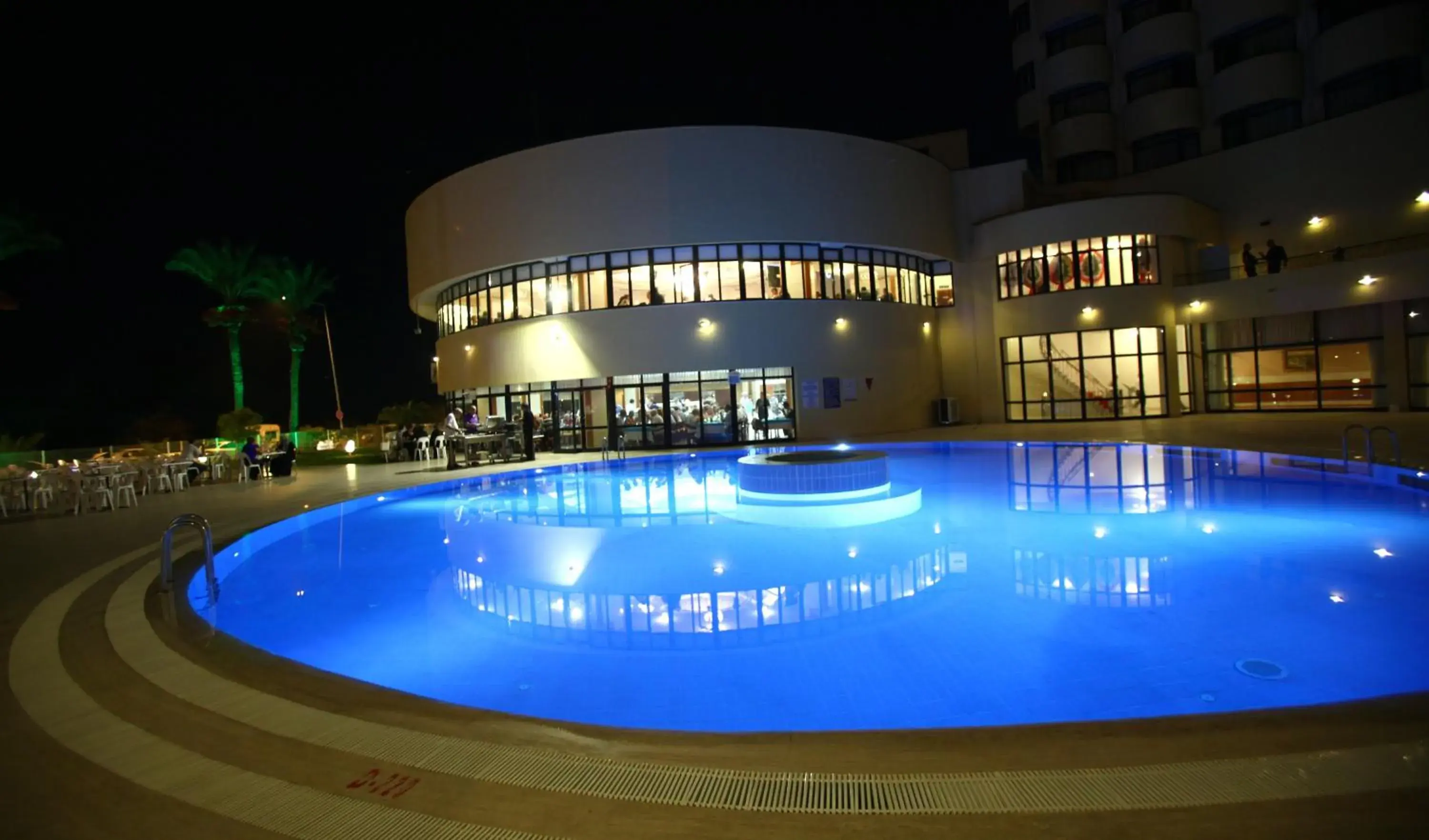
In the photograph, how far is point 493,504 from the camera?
13859 millimetres

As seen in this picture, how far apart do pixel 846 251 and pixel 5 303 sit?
29.0 m

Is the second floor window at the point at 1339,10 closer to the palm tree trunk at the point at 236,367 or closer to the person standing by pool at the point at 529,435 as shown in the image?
the person standing by pool at the point at 529,435

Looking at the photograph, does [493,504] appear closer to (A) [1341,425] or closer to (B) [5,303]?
(A) [1341,425]

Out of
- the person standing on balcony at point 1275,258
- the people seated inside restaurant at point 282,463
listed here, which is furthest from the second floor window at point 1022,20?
the people seated inside restaurant at point 282,463

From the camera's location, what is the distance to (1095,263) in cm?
2605

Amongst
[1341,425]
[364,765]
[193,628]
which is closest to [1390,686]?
[364,765]

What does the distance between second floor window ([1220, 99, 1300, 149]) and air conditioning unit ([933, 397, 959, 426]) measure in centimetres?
1378

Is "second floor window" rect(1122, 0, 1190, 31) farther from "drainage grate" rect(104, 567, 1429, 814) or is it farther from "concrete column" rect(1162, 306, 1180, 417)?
"drainage grate" rect(104, 567, 1429, 814)

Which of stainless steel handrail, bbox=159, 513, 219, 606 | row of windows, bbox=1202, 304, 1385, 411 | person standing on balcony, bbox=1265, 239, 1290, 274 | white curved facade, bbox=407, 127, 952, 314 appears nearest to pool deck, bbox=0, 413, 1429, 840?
stainless steel handrail, bbox=159, 513, 219, 606

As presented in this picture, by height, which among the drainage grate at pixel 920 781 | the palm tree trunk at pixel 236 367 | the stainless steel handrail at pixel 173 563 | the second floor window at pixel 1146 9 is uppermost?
the second floor window at pixel 1146 9

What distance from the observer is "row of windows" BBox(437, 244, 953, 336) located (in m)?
23.2

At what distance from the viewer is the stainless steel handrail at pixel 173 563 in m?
6.69

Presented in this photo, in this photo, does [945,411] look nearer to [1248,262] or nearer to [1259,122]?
[1248,262]

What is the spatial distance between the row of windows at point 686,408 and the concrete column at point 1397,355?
57.9 feet
